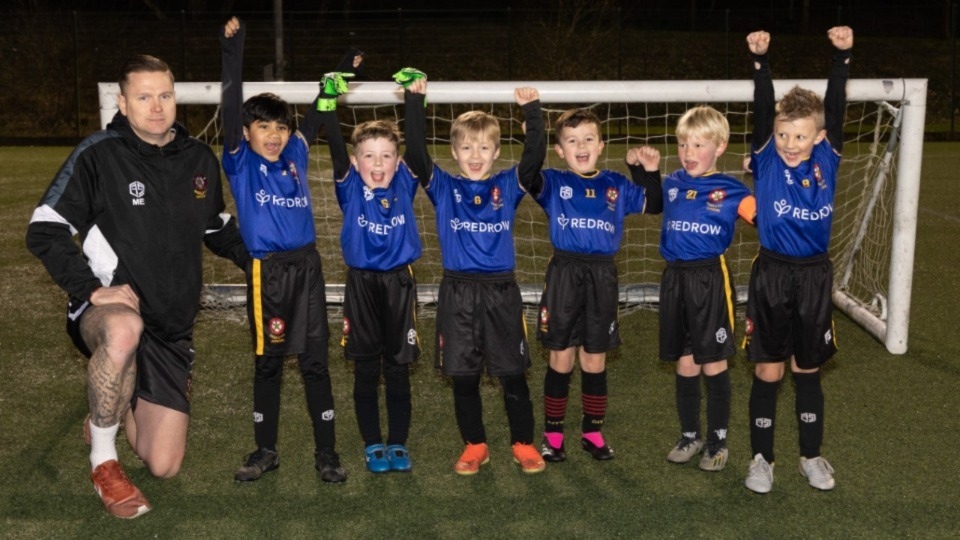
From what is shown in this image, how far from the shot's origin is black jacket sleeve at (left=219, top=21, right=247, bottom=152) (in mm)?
4090

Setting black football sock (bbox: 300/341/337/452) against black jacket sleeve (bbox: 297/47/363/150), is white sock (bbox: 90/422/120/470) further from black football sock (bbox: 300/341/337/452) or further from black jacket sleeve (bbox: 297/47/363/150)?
black jacket sleeve (bbox: 297/47/363/150)

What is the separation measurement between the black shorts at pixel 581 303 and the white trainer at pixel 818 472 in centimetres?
88

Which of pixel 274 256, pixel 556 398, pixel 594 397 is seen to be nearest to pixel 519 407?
pixel 556 398

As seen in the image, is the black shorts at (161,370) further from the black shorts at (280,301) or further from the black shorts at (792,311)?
the black shorts at (792,311)

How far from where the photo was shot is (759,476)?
4066 mm

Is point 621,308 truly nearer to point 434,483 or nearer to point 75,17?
point 434,483

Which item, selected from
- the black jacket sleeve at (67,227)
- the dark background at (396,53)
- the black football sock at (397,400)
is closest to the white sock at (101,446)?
the black jacket sleeve at (67,227)

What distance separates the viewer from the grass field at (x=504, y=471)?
3.76 metres

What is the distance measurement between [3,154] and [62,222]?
49.6 feet

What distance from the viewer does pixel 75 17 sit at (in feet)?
68.7

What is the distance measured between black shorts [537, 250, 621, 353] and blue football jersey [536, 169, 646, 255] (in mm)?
56

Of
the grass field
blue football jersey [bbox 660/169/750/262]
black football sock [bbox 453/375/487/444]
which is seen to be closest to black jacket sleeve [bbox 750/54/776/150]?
blue football jersey [bbox 660/169/750/262]

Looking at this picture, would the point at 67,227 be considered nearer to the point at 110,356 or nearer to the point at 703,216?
the point at 110,356

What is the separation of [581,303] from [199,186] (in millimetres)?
1606
